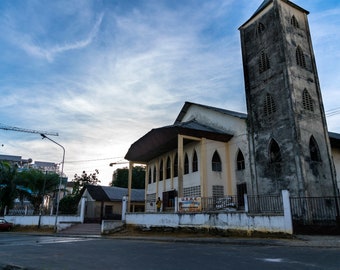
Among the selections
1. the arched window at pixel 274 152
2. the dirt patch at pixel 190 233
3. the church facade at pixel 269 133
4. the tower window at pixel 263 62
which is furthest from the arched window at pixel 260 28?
the dirt patch at pixel 190 233

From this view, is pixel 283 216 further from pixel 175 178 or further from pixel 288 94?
pixel 175 178

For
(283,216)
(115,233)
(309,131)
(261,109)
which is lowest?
(115,233)

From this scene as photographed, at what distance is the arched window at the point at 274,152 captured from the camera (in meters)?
17.4

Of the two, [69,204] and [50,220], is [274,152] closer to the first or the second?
[50,220]

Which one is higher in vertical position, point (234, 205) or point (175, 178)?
point (175, 178)

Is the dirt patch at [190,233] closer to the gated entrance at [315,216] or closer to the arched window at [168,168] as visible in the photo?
the gated entrance at [315,216]

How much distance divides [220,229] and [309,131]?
840cm

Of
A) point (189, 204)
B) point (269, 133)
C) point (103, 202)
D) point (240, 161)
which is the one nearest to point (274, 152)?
point (269, 133)

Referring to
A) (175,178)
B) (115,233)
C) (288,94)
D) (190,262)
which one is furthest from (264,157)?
(190,262)

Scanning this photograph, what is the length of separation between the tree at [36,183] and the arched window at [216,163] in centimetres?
1956

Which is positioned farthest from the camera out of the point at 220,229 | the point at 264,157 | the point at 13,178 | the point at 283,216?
the point at 13,178

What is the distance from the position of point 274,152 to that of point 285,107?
9.59 ft

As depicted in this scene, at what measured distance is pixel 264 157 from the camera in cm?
1825

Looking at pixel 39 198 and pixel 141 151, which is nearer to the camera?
pixel 141 151
